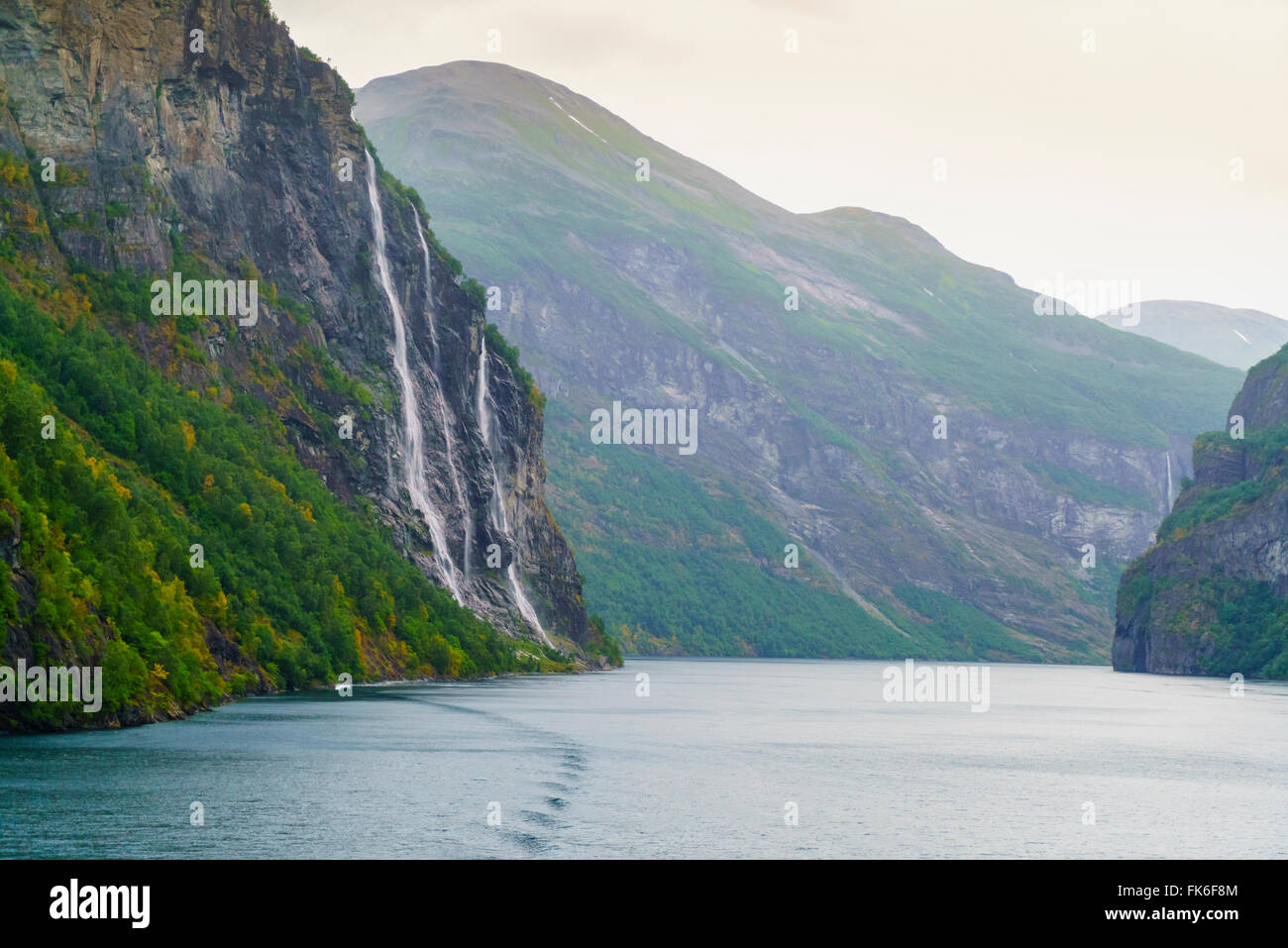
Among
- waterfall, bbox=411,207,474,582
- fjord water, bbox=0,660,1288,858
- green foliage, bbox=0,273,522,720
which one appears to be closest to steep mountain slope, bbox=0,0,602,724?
green foliage, bbox=0,273,522,720

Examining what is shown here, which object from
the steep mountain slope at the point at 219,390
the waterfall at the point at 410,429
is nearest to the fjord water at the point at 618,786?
the steep mountain slope at the point at 219,390

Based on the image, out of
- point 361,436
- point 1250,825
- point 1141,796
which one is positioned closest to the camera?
point 1250,825

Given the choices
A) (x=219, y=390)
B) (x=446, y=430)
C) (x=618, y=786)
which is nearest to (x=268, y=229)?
(x=446, y=430)

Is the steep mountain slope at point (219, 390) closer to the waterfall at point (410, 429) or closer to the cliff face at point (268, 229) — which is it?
the cliff face at point (268, 229)

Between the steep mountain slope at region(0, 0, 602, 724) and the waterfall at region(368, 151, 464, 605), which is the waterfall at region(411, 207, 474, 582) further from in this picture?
the waterfall at region(368, 151, 464, 605)

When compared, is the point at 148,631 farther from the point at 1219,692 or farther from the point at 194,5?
the point at 1219,692

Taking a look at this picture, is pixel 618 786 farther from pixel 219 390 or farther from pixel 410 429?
pixel 410 429
